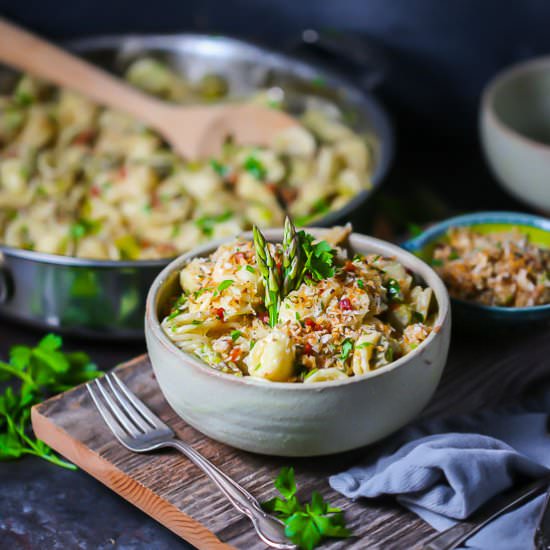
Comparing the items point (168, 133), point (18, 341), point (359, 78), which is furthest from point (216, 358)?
point (359, 78)

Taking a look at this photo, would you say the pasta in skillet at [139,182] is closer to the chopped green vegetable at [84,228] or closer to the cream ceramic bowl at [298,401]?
the chopped green vegetable at [84,228]

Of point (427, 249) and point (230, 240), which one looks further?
point (427, 249)

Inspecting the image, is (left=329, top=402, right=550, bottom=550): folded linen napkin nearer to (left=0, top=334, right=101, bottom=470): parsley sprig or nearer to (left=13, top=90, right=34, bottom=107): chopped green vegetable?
(left=0, top=334, right=101, bottom=470): parsley sprig

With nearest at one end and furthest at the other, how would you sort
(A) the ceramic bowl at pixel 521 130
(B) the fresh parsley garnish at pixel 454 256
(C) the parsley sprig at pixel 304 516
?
(C) the parsley sprig at pixel 304 516 → (B) the fresh parsley garnish at pixel 454 256 → (A) the ceramic bowl at pixel 521 130

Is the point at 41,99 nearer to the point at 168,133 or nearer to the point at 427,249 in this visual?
the point at 168,133

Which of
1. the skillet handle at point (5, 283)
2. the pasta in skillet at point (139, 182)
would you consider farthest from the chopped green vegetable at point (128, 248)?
the skillet handle at point (5, 283)

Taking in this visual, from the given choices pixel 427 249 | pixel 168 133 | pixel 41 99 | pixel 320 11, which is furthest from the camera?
pixel 320 11
